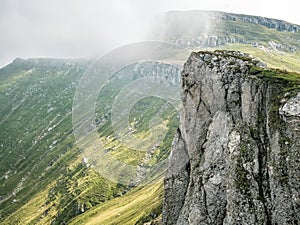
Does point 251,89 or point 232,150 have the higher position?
point 251,89

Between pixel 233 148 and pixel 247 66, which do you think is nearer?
pixel 233 148

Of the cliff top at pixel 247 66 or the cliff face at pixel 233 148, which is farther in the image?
the cliff top at pixel 247 66

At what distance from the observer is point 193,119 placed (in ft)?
215

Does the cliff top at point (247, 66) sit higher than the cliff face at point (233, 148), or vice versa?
the cliff top at point (247, 66)

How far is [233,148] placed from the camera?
5200cm

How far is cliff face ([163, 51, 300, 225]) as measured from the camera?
149 feet

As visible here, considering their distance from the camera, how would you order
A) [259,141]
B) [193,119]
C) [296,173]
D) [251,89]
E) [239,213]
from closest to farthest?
[296,173]
[239,213]
[259,141]
[251,89]
[193,119]

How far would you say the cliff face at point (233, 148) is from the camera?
4544cm

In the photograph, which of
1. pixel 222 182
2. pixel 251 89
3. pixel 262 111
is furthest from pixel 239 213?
pixel 251 89

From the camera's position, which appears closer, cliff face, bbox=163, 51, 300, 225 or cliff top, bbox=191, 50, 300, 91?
cliff face, bbox=163, 51, 300, 225

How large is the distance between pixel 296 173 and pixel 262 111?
36.3 feet

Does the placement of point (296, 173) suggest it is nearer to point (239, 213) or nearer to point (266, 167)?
point (266, 167)

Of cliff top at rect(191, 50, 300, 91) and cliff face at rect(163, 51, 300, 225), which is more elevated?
cliff top at rect(191, 50, 300, 91)

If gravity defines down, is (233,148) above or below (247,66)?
below
